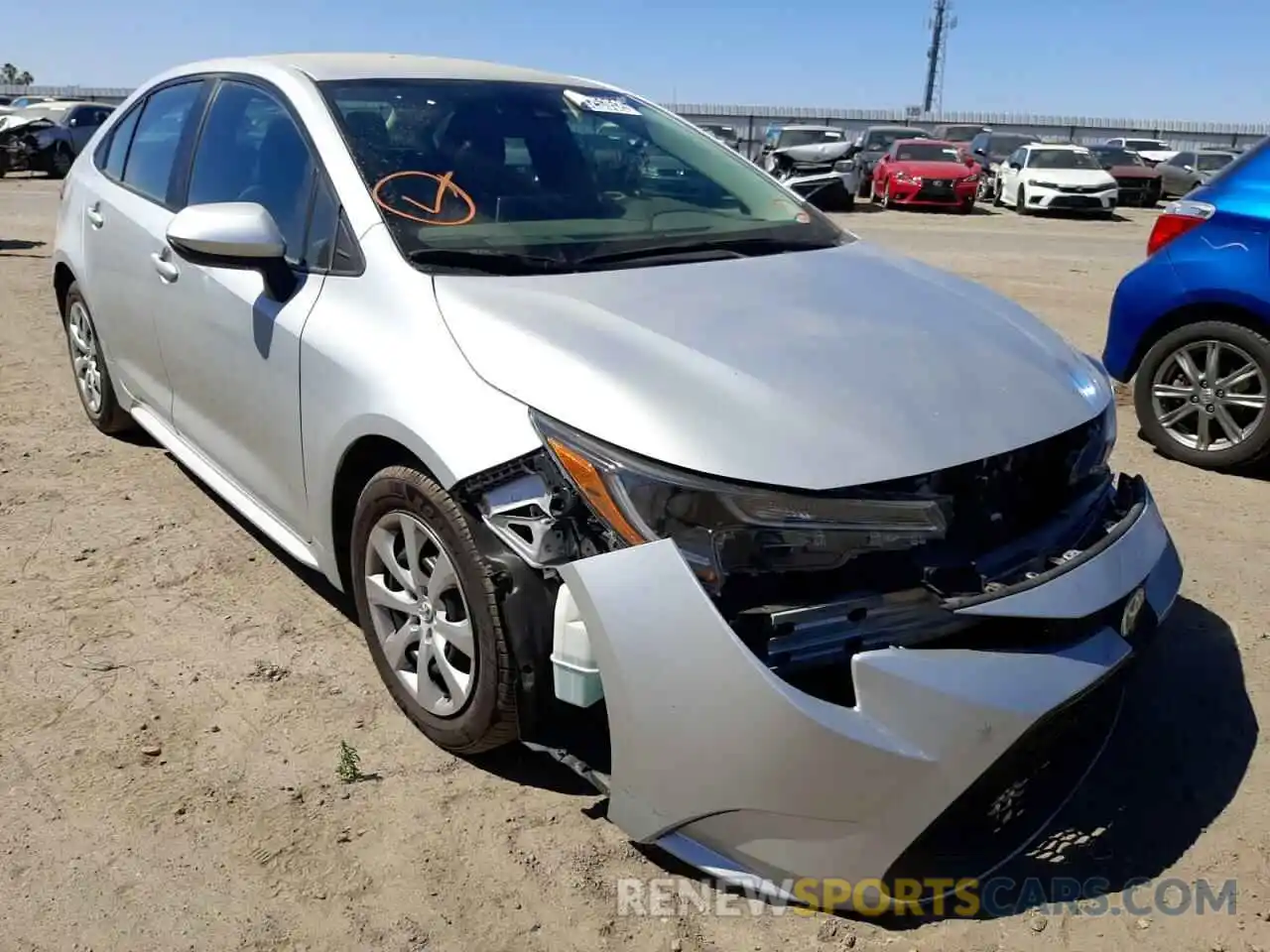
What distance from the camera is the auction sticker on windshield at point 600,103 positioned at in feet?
12.1

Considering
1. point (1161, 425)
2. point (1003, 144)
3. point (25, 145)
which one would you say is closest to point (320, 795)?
point (1161, 425)

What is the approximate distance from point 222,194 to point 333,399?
1.25m

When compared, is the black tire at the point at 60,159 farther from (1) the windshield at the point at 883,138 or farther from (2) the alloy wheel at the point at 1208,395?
(2) the alloy wheel at the point at 1208,395

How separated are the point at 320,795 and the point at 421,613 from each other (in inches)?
19.5

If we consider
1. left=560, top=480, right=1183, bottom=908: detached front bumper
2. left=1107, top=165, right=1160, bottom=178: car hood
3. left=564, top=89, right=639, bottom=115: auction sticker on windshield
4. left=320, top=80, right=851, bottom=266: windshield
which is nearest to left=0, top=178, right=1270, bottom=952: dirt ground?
left=560, top=480, right=1183, bottom=908: detached front bumper

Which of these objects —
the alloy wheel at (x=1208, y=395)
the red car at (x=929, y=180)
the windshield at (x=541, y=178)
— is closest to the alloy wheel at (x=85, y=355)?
the windshield at (x=541, y=178)

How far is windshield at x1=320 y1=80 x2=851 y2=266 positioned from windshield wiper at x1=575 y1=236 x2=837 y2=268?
2 centimetres

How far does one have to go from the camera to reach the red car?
20.7 meters

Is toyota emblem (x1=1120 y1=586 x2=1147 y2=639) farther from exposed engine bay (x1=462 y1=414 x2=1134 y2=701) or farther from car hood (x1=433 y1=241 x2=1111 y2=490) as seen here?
car hood (x1=433 y1=241 x2=1111 y2=490)

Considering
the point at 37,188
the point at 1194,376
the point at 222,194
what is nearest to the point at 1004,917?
the point at 222,194

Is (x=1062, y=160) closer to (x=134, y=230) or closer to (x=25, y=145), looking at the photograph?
(x=25, y=145)

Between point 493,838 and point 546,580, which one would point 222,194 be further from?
point 493,838

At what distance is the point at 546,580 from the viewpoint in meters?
2.28

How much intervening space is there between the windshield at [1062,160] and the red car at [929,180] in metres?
1.23
